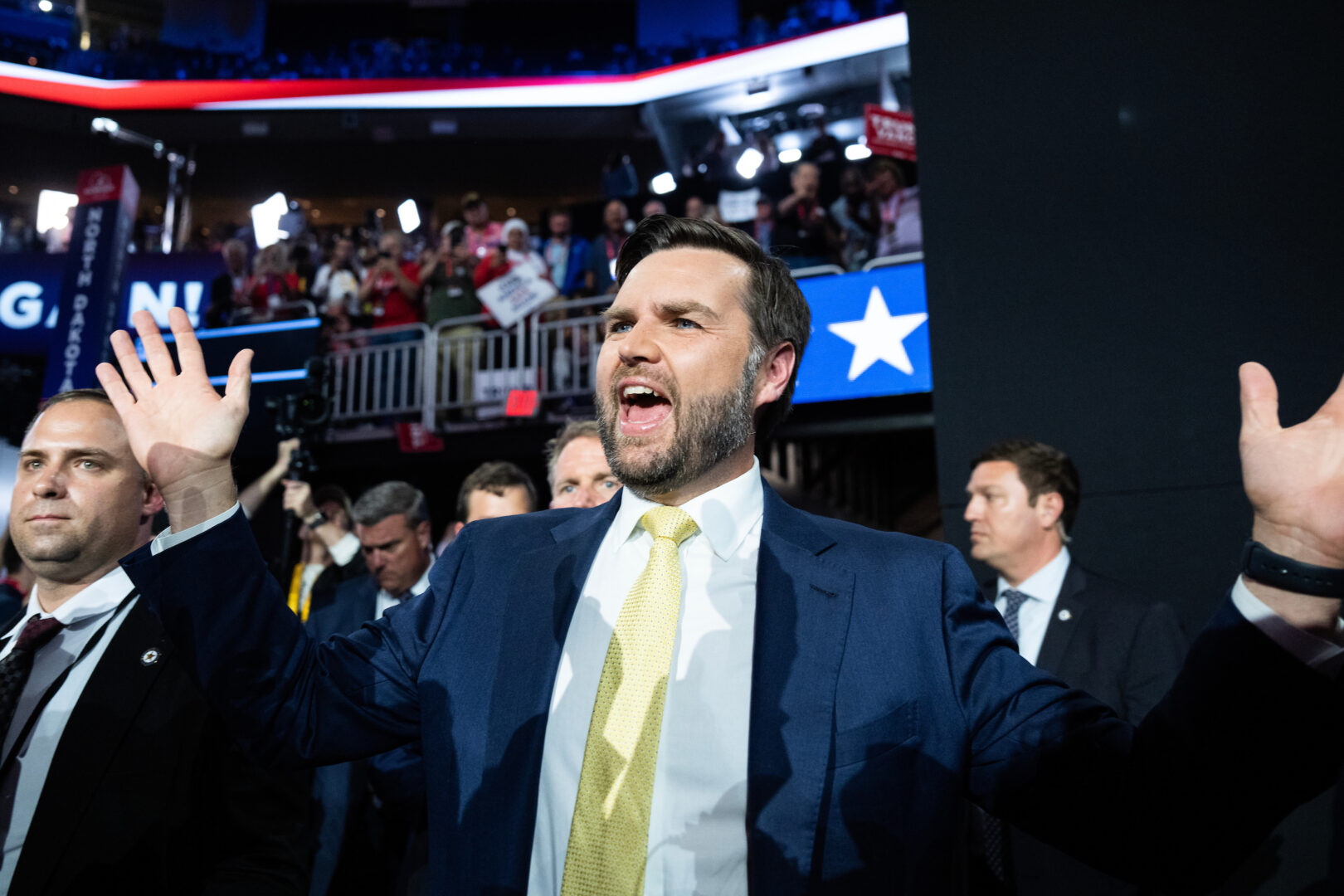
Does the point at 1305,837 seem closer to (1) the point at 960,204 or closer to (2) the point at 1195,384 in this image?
(2) the point at 1195,384

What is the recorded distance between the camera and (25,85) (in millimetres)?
16328

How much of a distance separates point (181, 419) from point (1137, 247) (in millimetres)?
3003

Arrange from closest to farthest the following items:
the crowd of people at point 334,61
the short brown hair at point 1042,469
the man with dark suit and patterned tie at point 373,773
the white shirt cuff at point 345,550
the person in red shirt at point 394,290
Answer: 1. the man with dark suit and patterned tie at point 373,773
2. the short brown hair at point 1042,469
3. the white shirt cuff at point 345,550
4. the person in red shirt at point 394,290
5. the crowd of people at point 334,61

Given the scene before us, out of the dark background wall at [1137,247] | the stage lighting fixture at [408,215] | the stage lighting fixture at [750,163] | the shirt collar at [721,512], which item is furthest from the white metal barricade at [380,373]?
the shirt collar at [721,512]

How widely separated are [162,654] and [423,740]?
2.95 feet

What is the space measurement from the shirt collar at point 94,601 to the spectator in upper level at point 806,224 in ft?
23.0

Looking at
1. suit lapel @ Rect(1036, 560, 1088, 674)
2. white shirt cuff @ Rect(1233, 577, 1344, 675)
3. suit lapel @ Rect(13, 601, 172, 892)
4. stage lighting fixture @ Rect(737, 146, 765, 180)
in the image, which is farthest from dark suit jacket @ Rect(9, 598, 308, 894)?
stage lighting fixture @ Rect(737, 146, 765, 180)

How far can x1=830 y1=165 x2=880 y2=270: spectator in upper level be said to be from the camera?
8.83 m

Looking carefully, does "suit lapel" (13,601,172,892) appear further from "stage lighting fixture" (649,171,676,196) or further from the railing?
"stage lighting fixture" (649,171,676,196)

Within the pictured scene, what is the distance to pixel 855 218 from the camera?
916 centimetres

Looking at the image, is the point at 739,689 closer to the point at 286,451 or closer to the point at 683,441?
the point at 683,441

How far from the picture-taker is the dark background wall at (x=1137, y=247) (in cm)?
305

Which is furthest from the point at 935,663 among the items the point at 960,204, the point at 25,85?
the point at 25,85

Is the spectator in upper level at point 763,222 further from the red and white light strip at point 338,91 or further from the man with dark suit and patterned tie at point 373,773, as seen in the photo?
the red and white light strip at point 338,91
